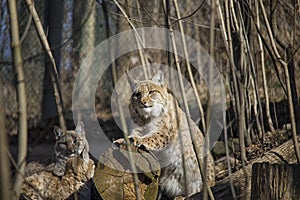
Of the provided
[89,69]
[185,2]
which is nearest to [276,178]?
[185,2]

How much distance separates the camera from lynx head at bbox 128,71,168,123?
381cm

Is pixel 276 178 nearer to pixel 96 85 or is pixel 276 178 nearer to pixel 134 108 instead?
pixel 134 108

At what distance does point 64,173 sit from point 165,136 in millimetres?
691

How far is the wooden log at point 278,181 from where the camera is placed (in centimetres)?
240

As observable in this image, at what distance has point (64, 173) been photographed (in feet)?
12.8

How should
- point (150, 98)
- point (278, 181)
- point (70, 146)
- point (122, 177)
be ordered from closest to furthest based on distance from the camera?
point (278, 181) → point (122, 177) → point (150, 98) → point (70, 146)

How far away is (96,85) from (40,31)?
623cm

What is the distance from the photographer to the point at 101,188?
10.3 feet

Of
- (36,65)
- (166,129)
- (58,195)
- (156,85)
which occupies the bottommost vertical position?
(58,195)

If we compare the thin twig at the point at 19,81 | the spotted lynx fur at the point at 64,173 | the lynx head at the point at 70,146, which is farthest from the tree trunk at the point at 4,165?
the lynx head at the point at 70,146

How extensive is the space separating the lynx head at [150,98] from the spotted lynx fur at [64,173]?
432 millimetres

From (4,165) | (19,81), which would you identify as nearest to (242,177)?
(19,81)

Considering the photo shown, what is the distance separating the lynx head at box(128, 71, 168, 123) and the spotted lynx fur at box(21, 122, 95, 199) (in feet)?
1.42

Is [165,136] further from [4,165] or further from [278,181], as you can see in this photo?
[4,165]
